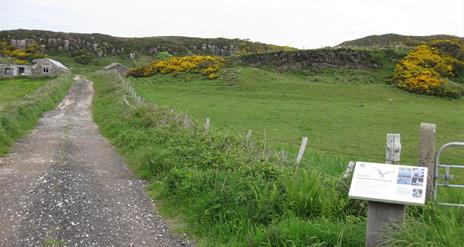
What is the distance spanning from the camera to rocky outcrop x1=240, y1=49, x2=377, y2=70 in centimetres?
5841

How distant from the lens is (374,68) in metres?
56.9

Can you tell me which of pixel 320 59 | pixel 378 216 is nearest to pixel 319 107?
pixel 320 59

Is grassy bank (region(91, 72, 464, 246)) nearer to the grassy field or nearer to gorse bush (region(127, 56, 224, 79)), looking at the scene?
the grassy field

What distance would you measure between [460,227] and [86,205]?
25.0ft

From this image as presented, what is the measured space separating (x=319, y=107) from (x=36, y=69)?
71.2 m

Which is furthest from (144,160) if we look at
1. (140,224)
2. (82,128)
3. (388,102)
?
(388,102)

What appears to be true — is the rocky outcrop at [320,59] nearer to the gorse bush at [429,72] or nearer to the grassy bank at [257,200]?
the gorse bush at [429,72]

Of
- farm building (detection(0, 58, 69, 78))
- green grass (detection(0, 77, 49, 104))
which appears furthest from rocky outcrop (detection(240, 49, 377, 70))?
farm building (detection(0, 58, 69, 78))

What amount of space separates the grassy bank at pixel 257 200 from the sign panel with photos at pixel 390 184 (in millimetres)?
432

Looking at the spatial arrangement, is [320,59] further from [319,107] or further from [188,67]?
[319,107]

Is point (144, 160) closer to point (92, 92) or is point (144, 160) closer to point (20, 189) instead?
point (20, 189)

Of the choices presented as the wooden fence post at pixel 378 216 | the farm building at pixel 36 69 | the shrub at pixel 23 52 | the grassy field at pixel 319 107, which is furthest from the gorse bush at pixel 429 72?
the shrub at pixel 23 52

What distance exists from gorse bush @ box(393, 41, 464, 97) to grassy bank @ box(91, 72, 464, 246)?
36.1 meters

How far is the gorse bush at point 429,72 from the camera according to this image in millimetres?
45562
